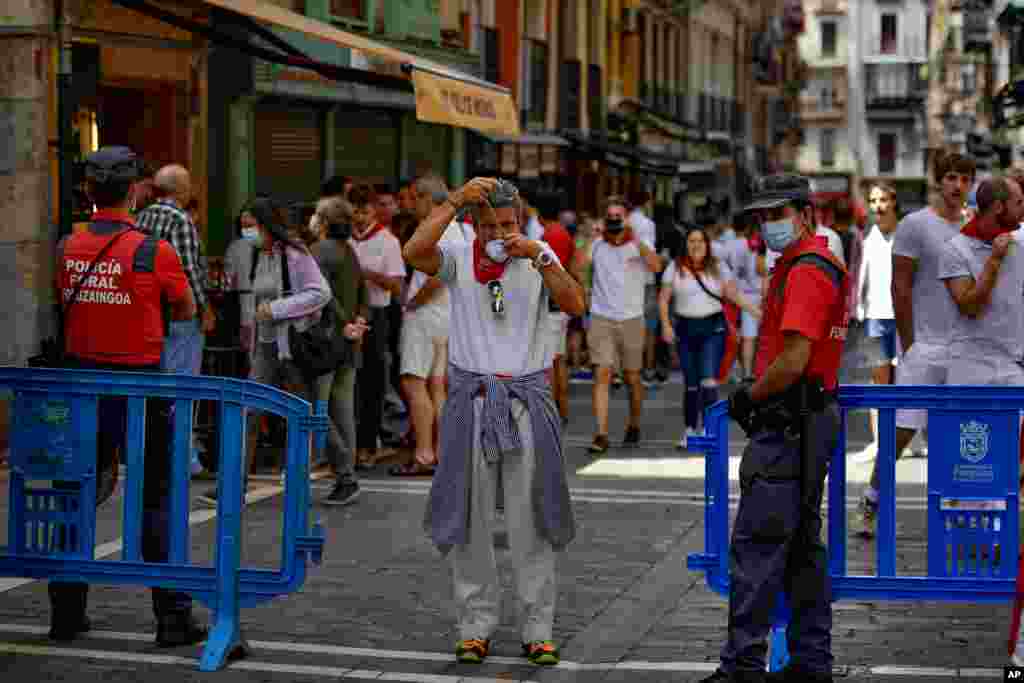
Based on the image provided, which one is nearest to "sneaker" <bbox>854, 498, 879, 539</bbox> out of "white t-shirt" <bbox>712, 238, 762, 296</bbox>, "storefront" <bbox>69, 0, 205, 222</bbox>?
"storefront" <bbox>69, 0, 205, 222</bbox>

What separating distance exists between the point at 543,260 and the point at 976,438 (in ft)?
5.54

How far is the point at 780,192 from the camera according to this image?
25.1 feet

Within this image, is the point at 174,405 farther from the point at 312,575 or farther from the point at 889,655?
the point at 889,655

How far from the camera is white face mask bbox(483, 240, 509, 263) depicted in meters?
8.20

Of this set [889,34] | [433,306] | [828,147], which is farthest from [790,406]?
[889,34]

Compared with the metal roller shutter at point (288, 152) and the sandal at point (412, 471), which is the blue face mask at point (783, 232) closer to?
the sandal at point (412, 471)

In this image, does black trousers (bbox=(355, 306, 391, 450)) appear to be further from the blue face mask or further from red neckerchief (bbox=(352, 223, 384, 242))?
the blue face mask

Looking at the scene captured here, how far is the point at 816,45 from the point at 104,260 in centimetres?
10459

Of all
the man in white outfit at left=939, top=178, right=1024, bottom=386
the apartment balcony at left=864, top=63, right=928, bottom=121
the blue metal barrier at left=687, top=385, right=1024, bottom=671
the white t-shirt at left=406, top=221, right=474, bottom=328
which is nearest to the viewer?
the blue metal barrier at left=687, top=385, right=1024, bottom=671

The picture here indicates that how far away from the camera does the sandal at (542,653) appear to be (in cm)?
805

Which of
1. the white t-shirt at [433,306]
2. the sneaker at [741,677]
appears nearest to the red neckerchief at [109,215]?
the sneaker at [741,677]

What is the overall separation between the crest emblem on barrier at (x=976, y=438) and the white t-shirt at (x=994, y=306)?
7.21 feet

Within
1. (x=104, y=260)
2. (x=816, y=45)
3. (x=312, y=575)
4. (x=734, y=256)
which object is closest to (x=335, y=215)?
(x=312, y=575)

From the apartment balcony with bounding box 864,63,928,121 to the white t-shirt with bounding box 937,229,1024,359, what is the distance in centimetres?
10142
